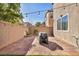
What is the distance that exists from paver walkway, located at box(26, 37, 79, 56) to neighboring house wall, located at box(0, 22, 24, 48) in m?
0.42

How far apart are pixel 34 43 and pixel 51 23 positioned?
0.62m

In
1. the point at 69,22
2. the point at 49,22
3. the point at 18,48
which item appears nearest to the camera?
the point at 18,48

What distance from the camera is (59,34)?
5.36 m

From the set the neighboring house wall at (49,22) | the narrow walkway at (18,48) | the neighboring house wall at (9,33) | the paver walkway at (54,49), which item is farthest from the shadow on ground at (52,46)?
the neighboring house wall at (9,33)

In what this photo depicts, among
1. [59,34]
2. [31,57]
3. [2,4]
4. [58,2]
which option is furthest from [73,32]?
[2,4]

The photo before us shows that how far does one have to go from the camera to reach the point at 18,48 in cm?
507

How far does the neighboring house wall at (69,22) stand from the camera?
5.14m

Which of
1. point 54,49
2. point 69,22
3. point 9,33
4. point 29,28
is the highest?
point 69,22

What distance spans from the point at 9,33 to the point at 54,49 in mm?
1114

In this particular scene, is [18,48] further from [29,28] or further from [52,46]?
[52,46]

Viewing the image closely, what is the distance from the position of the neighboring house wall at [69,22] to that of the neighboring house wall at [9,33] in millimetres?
877

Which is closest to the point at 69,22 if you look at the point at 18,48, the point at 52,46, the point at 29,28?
the point at 52,46

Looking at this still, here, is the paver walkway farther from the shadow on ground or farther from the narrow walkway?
the narrow walkway

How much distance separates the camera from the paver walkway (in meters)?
5.02
